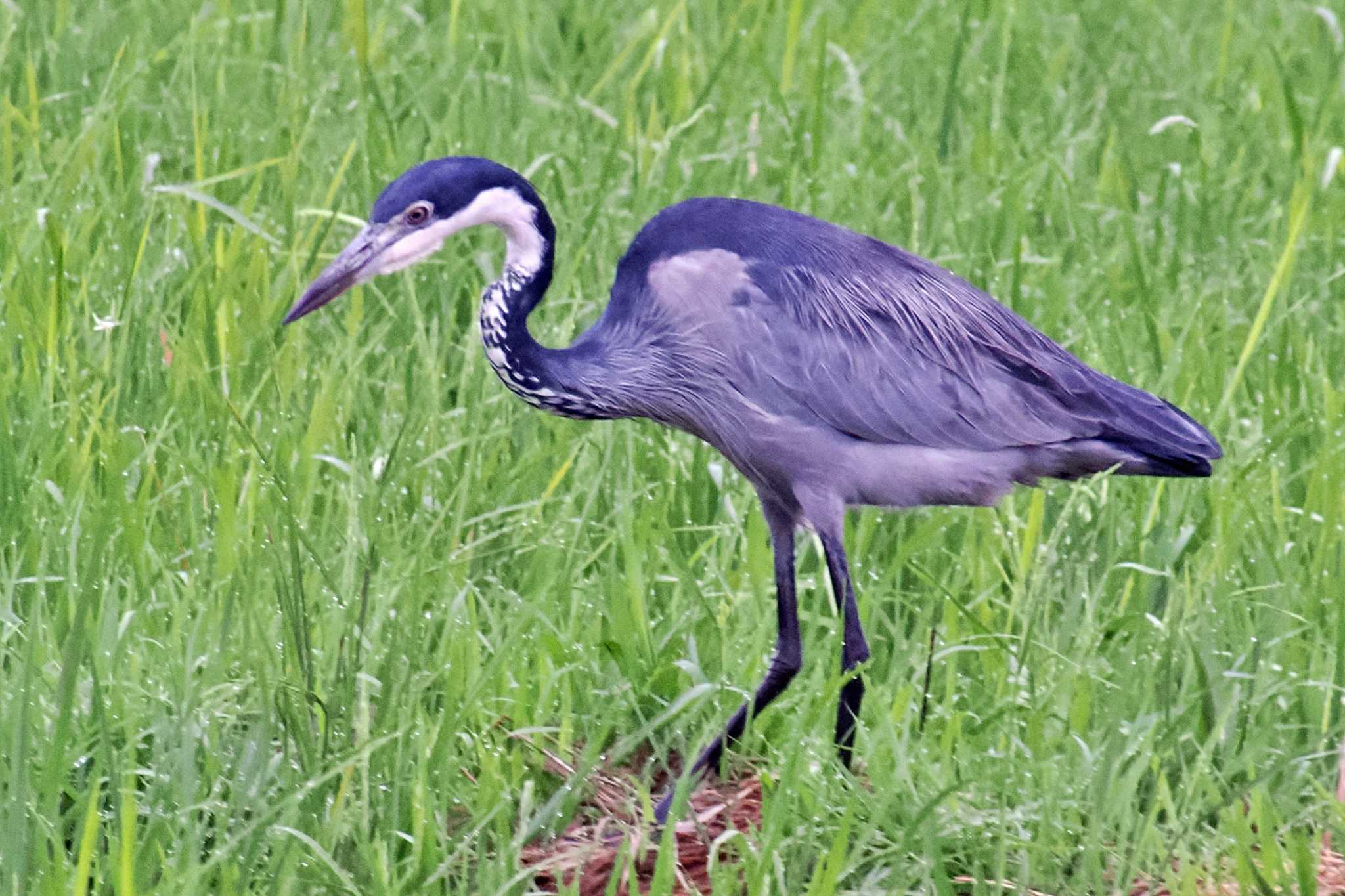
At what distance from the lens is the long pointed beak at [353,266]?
3.65 m

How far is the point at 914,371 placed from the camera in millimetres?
3893

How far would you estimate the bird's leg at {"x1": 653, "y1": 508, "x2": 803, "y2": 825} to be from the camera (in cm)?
345

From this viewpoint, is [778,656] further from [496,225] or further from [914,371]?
[496,225]

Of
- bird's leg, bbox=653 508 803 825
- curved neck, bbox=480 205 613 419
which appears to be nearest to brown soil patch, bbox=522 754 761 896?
bird's leg, bbox=653 508 803 825

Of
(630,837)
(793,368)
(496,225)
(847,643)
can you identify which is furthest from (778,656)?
(496,225)

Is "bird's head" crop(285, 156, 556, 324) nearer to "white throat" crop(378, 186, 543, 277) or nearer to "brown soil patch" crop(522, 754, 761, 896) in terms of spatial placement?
"white throat" crop(378, 186, 543, 277)

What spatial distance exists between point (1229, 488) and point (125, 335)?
2.25 meters

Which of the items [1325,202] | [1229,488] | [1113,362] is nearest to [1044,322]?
[1113,362]

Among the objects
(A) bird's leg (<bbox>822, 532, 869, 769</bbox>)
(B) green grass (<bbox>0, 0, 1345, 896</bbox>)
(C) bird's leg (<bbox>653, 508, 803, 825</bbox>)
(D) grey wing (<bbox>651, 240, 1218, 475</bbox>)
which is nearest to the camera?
(B) green grass (<bbox>0, 0, 1345, 896</bbox>)

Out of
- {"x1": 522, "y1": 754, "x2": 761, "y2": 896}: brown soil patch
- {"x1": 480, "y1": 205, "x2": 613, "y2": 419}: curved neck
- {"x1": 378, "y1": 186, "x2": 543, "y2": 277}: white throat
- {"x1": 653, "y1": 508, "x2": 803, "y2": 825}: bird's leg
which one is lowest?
{"x1": 522, "y1": 754, "x2": 761, "y2": 896}: brown soil patch

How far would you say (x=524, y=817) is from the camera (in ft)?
9.87

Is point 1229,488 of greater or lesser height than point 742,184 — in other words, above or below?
below

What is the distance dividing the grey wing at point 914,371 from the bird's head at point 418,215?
1.08 feet

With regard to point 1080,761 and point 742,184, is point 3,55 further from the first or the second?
point 1080,761
